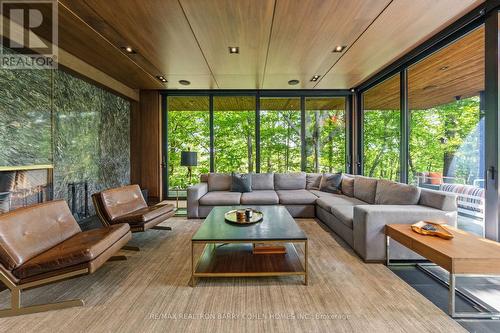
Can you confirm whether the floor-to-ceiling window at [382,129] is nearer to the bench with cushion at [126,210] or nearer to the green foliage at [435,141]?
the green foliage at [435,141]

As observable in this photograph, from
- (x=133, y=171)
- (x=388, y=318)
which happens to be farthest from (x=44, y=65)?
(x=388, y=318)

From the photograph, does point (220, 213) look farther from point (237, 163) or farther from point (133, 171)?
point (133, 171)

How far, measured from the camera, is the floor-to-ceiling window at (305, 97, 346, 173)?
5582mm

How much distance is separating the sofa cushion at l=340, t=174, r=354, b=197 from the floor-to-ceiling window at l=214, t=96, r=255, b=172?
2213mm

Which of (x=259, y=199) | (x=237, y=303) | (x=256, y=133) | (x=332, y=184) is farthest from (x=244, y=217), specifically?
(x=256, y=133)

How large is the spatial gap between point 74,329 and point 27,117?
2753mm

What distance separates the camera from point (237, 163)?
565 centimetres

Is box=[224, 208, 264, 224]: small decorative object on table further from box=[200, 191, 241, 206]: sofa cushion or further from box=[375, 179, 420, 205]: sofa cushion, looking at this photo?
box=[375, 179, 420, 205]: sofa cushion

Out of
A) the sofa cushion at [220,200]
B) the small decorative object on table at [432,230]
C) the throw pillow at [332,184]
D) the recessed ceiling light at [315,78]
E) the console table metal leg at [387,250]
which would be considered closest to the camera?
the small decorative object on table at [432,230]

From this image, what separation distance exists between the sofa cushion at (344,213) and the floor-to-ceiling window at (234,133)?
2.75 metres

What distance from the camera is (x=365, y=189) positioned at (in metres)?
3.64

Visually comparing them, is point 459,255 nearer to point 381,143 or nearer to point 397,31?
point 397,31

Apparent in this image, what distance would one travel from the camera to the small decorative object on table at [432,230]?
1932mm

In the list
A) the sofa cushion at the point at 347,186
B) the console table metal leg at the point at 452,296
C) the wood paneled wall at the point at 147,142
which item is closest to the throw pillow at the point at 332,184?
the sofa cushion at the point at 347,186
